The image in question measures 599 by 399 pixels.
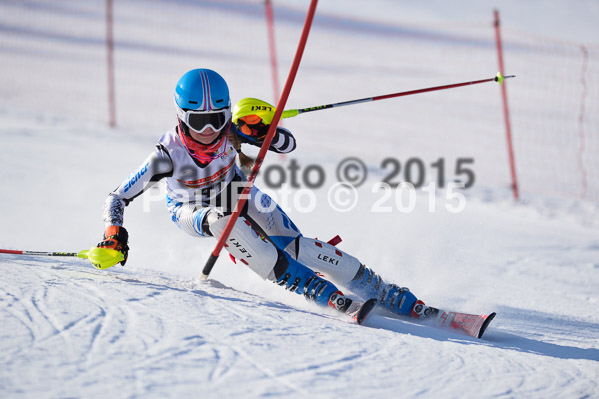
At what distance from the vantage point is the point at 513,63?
11.5m

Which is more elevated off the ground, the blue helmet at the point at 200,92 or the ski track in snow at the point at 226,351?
the blue helmet at the point at 200,92

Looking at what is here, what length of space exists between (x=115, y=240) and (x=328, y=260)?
125cm

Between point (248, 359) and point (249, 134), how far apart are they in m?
1.77

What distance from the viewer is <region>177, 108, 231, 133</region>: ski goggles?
3.43 metres

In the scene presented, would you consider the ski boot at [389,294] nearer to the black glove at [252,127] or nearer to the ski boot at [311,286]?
the ski boot at [311,286]

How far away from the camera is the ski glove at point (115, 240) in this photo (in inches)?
131

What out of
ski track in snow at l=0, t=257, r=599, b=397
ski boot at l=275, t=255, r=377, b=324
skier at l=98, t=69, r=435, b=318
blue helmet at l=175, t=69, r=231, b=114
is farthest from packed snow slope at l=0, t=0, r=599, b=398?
blue helmet at l=175, t=69, r=231, b=114

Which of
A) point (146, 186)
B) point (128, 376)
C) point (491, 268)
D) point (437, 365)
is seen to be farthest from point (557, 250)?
point (128, 376)

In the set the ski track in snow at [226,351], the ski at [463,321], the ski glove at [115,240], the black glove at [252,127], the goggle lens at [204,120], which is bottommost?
the ski track in snow at [226,351]

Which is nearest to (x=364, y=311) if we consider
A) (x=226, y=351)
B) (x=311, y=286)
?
(x=311, y=286)

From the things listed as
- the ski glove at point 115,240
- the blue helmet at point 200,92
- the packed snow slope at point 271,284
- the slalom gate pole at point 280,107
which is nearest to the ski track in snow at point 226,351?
the packed snow slope at point 271,284

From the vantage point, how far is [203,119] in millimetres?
3443

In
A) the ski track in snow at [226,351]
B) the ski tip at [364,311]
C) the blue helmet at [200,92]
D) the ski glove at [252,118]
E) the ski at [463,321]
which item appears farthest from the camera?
the ski glove at [252,118]

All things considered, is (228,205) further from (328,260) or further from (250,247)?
(328,260)
